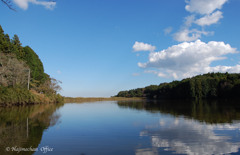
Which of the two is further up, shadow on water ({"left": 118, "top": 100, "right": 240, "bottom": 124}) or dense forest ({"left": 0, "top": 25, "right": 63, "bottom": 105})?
dense forest ({"left": 0, "top": 25, "right": 63, "bottom": 105})

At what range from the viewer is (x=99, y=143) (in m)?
7.34

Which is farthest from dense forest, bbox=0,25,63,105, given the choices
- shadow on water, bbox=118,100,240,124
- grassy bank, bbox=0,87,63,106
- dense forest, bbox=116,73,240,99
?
dense forest, bbox=116,73,240,99

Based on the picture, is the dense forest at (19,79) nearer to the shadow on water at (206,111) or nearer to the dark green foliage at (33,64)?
the dark green foliage at (33,64)

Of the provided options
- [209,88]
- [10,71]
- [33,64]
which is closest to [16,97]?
[10,71]

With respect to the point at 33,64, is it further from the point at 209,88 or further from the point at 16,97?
the point at 209,88

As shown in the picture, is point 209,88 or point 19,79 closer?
point 19,79

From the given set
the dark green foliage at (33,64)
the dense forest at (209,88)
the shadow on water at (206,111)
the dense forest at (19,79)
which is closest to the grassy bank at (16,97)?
the dense forest at (19,79)

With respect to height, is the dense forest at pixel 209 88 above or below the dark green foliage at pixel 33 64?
below

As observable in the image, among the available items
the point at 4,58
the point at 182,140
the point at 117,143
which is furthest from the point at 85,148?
the point at 4,58

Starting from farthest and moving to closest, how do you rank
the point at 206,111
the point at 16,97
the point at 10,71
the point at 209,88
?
the point at 209,88, the point at 10,71, the point at 16,97, the point at 206,111

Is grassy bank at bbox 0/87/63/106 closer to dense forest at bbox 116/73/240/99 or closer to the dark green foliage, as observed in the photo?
the dark green foliage

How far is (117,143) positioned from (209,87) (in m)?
77.0

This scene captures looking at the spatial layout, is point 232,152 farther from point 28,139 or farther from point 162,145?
point 28,139

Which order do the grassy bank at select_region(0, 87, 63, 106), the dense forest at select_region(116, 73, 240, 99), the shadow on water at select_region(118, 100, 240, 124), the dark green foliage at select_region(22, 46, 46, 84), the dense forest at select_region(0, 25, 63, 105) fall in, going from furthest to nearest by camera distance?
1. the dense forest at select_region(116, 73, 240, 99)
2. the dark green foliage at select_region(22, 46, 46, 84)
3. the dense forest at select_region(0, 25, 63, 105)
4. the grassy bank at select_region(0, 87, 63, 106)
5. the shadow on water at select_region(118, 100, 240, 124)
